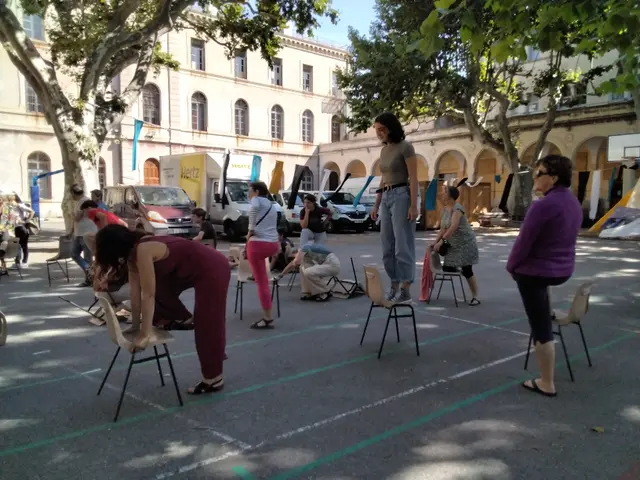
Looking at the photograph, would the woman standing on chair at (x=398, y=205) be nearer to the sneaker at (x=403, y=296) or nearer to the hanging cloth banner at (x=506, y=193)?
the sneaker at (x=403, y=296)

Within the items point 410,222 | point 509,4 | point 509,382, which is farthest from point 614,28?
point 509,382

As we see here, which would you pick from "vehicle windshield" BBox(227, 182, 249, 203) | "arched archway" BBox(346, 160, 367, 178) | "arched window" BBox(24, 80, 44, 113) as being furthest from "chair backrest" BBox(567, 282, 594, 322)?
"arched archway" BBox(346, 160, 367, 178)

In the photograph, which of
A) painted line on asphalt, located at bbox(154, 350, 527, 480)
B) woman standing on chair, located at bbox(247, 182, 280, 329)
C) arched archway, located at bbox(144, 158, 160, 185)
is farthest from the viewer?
arched archway, located at bbox(144, 158, 160, 185)

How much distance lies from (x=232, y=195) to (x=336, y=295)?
1115 centimetres

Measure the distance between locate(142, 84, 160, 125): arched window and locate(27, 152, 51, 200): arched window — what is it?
20.6ft

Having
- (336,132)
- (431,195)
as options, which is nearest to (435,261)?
(431,195)

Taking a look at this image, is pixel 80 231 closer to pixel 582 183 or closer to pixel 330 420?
pixel 330 420

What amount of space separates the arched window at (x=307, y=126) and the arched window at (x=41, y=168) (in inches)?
721

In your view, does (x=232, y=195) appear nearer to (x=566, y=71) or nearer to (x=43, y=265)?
(x=43, y=265)

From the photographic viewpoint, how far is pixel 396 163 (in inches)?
206

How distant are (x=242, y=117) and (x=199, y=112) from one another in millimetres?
3405

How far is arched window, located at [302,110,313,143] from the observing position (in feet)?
136

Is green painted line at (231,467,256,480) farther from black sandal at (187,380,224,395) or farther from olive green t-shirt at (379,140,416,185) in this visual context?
olive green t-shirt at (379,140,416,185)

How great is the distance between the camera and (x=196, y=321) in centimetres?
407
